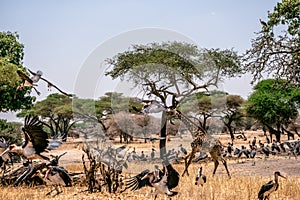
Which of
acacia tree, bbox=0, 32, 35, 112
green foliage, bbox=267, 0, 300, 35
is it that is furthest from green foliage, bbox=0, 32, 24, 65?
green foliage, bbox=267, 0, 300, 35

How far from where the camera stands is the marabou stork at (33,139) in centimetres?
673

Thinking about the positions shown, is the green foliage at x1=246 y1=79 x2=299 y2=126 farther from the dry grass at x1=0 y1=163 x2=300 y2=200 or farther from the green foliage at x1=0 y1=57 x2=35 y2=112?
the dry grass at x1=0 y1=163 x2=300 y2=200

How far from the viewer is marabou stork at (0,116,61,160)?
22.1 feet

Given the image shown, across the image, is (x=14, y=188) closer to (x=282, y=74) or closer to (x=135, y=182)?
(x=135, y=182)

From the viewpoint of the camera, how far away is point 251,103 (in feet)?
97.3

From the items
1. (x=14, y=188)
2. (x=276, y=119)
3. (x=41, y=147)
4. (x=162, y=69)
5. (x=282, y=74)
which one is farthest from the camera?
(x=276, y=119)

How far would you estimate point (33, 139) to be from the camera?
696 cm

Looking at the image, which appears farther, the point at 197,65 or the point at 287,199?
the point at 197,65

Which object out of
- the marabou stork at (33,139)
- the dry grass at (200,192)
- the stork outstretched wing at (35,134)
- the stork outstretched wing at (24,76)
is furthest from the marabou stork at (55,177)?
the stork outstretched wing at (24,76)

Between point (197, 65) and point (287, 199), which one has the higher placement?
point (197, 65)

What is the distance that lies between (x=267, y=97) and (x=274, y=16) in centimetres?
1531

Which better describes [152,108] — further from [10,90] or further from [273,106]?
[273,106]

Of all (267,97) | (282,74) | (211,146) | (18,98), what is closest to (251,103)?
(267,97)

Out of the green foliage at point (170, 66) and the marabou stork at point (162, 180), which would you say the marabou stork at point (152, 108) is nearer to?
the marabou stork at point (162, 180)
